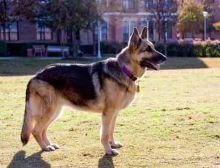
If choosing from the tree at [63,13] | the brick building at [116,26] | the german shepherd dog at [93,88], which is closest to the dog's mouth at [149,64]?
the german shepherd dog at [93,88]

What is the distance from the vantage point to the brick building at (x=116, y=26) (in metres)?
52.5

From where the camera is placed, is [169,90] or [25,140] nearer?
[25,140]

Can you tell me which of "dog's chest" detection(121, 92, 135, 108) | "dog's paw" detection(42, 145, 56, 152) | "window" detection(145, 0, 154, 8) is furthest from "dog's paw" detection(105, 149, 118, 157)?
"window" detection(145, 0, 154, 8)

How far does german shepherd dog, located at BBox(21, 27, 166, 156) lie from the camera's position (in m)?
7.46

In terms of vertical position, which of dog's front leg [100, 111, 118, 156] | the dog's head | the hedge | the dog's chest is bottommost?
the hedge

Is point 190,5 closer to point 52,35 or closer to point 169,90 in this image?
point 52,35

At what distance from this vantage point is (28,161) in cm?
713

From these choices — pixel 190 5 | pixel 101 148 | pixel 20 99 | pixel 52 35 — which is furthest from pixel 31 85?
pixel 190 5

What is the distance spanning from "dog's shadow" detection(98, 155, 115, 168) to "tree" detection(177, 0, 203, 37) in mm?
53689

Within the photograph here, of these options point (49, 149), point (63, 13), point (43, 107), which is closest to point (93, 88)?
point (43, 107)

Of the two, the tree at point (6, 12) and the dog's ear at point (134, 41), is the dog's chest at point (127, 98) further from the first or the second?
the tree at point (6, 12)

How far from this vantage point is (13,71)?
2997 centimetres

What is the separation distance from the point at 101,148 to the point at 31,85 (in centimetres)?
149

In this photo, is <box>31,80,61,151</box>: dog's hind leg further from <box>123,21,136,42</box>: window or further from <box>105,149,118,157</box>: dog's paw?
<box>123,21,136,42</box>: window
